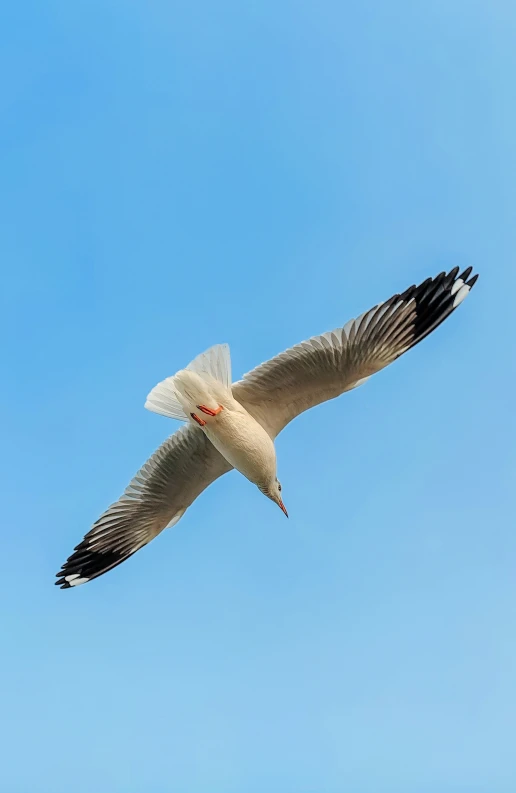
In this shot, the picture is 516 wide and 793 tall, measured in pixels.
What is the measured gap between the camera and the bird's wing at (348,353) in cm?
680

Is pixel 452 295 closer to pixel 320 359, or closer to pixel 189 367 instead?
pixel 320 359

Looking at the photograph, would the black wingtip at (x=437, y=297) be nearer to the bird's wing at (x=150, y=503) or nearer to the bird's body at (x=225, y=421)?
the bird's body at (x=225, y=421)

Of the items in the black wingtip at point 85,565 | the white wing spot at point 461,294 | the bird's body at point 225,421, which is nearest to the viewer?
the bird's body at point 225,421

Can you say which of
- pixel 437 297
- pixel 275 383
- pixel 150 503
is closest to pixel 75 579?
pixel 150 503

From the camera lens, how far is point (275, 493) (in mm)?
7562

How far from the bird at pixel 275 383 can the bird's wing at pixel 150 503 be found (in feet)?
0.06

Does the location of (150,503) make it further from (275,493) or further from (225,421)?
(225,421)

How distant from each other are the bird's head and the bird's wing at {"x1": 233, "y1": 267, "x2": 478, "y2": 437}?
0.55 meters

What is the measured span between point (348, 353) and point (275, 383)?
23.0 inches

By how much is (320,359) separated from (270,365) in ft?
1.19

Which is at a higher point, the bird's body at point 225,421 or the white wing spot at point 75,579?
the white wing spot at point 75,579

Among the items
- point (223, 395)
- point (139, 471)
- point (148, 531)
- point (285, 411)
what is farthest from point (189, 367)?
point (148, 531)

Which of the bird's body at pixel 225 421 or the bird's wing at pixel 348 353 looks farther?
the bird's body at pixel 225 421

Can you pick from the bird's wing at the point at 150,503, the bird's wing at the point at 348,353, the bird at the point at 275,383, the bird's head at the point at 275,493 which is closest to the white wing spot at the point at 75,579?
the bird's wing at the point at 150,503
